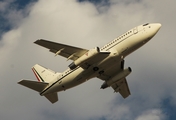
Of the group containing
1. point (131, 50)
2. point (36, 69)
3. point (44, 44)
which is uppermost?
point (36, 69)

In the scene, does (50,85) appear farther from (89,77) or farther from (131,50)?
(131,50)

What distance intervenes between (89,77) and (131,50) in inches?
353

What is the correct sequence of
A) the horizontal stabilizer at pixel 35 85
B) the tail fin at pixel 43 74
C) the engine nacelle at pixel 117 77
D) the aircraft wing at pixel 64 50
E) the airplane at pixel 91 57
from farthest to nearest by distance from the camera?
the tail fin at pixel 43 74 < the engine nacelle at pixel 117 77 < the horizontal stabilizer at pixel 35 85 < the airplane at pixel 91 57 < the aircraft wing at pixel 64 50

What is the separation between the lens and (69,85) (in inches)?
3002

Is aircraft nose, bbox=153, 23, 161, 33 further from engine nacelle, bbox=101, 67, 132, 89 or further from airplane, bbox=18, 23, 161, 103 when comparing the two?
engine nacelle, bbox=101, 67, 132, 89

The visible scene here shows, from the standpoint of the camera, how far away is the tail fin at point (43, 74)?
82.7 m

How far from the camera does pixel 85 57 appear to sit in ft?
Answer: 234

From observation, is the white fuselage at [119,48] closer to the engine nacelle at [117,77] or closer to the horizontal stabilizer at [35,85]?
the horizontal stabilizer at [35,85]

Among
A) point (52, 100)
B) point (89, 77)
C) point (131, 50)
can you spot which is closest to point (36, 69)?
point (52, 100)

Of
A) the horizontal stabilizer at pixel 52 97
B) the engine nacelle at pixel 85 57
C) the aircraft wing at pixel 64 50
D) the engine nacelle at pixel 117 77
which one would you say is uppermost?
the aircraft wing at pixel 64 50

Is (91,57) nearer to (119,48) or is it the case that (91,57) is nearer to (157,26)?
(119,48)

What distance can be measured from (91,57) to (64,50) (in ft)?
16.0

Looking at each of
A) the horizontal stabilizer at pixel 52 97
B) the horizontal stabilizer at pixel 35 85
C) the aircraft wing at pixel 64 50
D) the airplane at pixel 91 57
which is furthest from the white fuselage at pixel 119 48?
the horizontal stabilizer at pixel 52 97

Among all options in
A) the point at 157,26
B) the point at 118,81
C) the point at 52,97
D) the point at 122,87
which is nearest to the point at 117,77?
the point at 118,81
